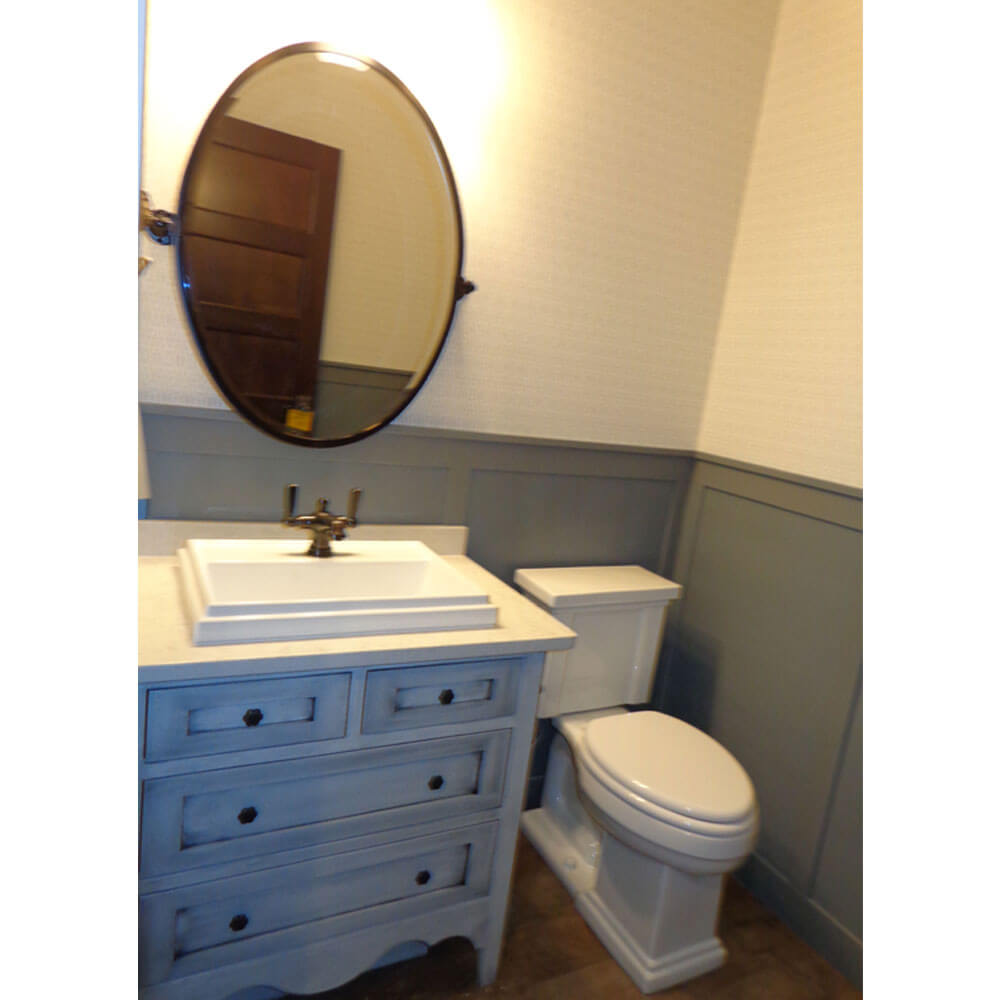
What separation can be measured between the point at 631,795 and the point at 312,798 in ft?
2.30

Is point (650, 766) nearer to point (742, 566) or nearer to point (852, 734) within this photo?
point (852, 734)

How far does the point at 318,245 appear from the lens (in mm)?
1521

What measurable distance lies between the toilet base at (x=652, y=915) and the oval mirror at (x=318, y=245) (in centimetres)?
123

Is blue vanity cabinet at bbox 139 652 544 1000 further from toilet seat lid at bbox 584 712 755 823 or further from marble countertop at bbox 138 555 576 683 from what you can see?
toilet seat lid at bbox 584 712 755 823

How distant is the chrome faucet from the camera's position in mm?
1508

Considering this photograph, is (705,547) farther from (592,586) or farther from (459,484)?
(459,484)

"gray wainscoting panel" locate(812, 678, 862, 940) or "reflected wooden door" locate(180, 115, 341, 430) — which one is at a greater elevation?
"reflected wooden door" locate(180, 115, 341, 430)

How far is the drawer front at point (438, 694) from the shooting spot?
4.17 ft

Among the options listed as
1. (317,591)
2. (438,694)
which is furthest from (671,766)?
(317,591)

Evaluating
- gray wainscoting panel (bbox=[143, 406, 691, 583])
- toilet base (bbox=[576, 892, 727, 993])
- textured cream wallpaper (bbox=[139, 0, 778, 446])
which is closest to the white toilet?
toilet base (bbox=[576, 892, 727, 993])

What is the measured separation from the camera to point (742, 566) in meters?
2.06

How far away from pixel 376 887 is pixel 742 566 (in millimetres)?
1305

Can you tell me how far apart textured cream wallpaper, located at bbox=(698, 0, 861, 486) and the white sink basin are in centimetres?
104
